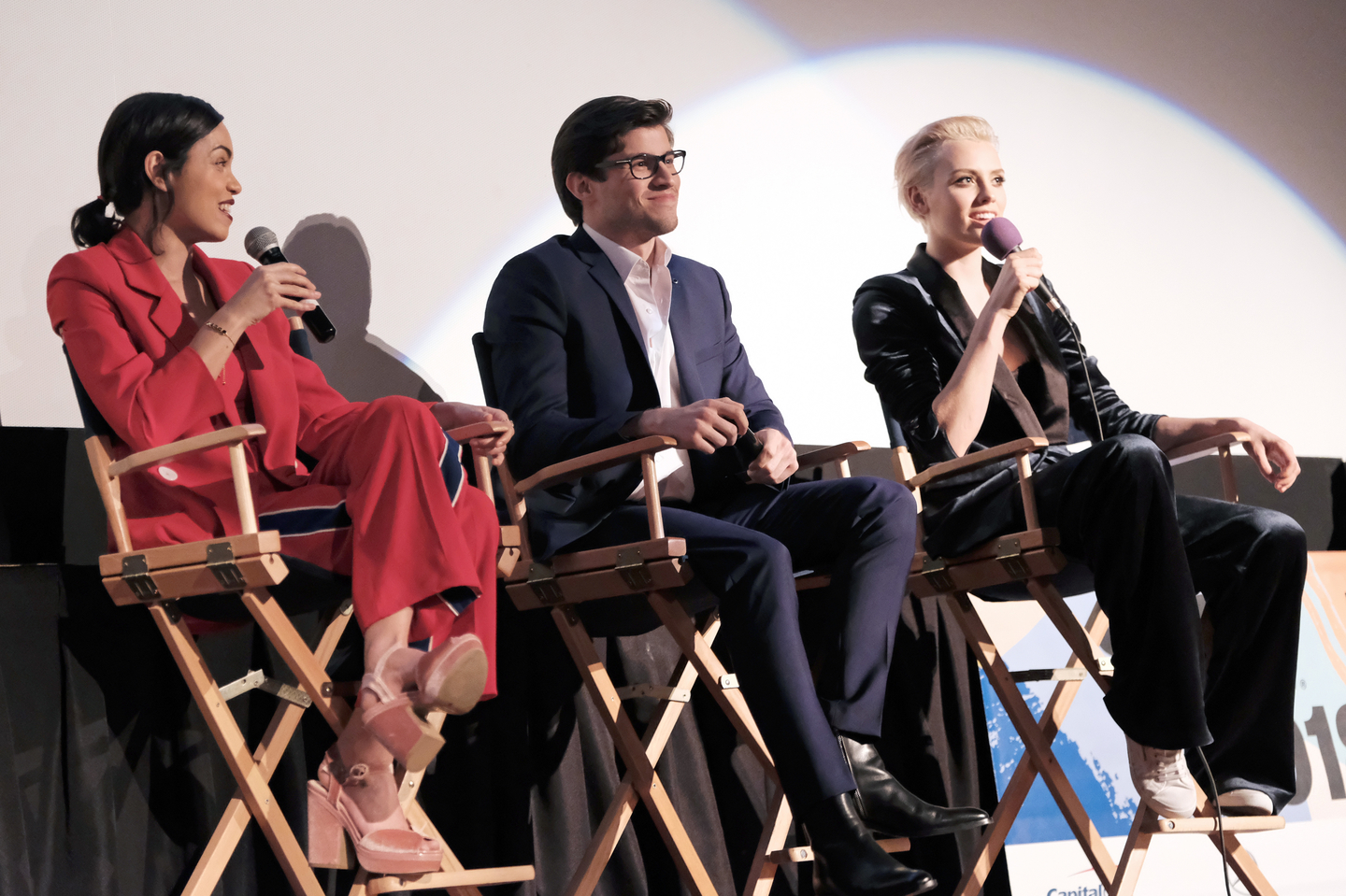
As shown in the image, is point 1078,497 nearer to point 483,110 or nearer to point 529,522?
point 529,522

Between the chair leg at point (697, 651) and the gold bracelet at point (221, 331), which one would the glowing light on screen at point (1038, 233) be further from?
the chair leg at point (697, 651)

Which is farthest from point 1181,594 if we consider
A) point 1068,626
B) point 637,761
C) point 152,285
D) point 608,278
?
point 152,285

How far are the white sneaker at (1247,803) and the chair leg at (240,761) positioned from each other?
163 cm

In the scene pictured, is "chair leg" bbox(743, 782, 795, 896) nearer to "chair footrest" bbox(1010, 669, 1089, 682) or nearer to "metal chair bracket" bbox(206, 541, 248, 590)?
"chair footrest" bbox(1010, 669, 1089, 682)

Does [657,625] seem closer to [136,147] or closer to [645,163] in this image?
[645,163]

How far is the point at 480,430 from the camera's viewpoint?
2.31 m

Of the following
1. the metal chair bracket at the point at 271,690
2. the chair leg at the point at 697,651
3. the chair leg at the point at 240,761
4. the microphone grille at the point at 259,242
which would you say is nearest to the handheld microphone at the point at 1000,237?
the chair leg at the point at 697,651

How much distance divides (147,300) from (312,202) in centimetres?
66

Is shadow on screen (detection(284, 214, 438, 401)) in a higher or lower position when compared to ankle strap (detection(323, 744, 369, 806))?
higher

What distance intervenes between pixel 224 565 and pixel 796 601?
94 centimetres

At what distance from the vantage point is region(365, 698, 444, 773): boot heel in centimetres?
185

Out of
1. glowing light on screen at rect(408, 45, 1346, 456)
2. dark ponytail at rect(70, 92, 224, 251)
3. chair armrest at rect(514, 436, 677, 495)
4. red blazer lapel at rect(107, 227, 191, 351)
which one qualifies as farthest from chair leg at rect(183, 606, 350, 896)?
glowing light on screen at rect(408, 45, 1346, 456)

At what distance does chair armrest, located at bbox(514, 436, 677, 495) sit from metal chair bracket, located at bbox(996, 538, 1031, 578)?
2.35 feet

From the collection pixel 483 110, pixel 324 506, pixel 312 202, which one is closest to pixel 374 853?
pixel 324 506
